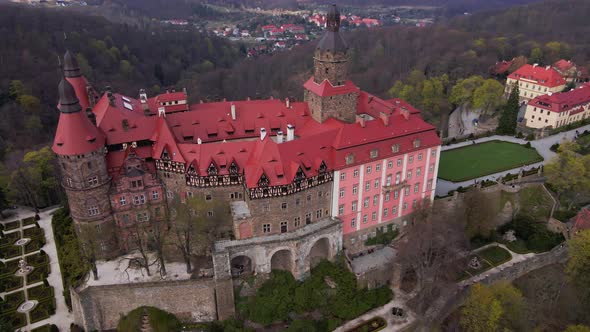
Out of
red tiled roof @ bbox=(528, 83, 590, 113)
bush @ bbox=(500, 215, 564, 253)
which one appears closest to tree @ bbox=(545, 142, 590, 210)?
bush @ bbox=(500, 215, 564, 253)

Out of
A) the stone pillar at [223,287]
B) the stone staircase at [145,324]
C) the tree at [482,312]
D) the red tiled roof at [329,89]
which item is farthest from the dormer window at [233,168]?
the tree at [482,312]

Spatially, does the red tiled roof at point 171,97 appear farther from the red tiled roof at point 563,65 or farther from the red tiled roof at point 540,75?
the red tiled roof at point 563,65

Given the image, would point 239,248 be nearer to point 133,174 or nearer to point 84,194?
point 133,174

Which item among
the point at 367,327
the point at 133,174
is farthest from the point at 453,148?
the point at 133,174

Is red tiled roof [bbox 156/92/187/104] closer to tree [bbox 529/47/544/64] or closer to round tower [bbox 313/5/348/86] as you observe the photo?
round tower [bbox 313/5/348/86]

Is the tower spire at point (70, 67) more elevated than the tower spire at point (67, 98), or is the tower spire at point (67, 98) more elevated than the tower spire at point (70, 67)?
the tower spire at point (70, 67)

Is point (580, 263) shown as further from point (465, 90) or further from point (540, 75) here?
point (540, 75)
